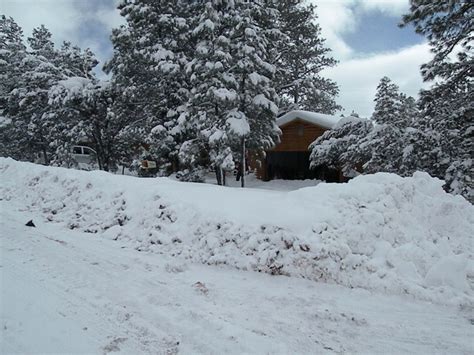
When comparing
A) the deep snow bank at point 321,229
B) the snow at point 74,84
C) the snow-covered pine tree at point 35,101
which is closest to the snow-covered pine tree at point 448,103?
the deep snow bank at point 321,229

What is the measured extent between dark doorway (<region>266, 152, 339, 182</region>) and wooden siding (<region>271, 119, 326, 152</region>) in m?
0.40

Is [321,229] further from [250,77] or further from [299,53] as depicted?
[299,53]

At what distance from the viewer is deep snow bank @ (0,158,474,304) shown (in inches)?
166

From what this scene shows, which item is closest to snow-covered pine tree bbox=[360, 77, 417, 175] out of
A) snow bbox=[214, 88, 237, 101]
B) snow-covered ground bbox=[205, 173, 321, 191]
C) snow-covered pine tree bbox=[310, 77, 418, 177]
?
snow-covered pine tree bbox=[310, 77, 418, 177]

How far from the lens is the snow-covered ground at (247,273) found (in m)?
3.05

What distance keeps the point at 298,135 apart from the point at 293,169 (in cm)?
208

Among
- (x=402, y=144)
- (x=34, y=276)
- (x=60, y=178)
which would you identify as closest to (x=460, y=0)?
(x=402, y=144)

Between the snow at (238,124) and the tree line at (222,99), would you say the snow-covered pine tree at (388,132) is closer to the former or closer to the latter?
the tree line at (222,99)

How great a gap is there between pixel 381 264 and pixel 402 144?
6539mm

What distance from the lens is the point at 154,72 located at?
13.2 meters

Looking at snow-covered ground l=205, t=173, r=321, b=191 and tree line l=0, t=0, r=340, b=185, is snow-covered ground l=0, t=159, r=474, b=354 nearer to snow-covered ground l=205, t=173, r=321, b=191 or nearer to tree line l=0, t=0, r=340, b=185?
tree line l=0, t=0, r=340, b=185

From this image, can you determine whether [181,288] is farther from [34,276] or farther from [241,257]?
[34,276]

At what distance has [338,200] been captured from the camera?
541 centimetres

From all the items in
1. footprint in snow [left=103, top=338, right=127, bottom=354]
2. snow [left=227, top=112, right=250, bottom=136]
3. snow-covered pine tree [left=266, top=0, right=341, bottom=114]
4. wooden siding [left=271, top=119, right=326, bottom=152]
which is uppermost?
snow-covered pine tree [left=266, top=0, right=341, bottom=114]
